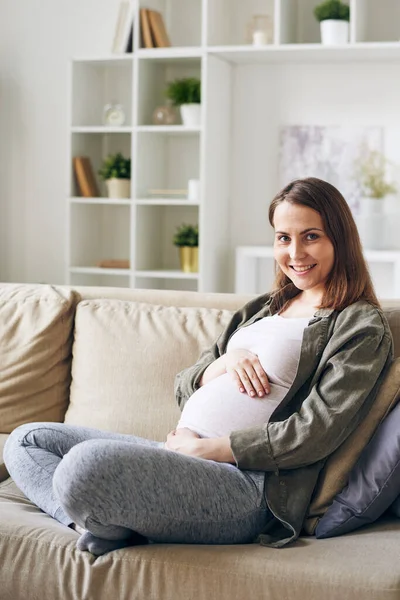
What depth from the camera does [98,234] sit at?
496cm

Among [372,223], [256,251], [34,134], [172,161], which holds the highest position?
[34,134]

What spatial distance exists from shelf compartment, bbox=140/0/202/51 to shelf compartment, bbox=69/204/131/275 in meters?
0.91

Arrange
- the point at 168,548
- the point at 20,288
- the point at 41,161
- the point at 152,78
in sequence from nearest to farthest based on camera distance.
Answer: the point at 168,548 → the point at 20,288 → the point at 152,78 → the point at 41,161

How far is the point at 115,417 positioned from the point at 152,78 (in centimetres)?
267

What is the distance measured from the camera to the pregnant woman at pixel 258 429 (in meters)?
1.75

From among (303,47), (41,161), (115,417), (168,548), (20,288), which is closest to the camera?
(168,548)

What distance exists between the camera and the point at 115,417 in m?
2.39

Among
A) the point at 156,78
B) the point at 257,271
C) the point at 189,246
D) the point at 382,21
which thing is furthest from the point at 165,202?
the point at 382,21

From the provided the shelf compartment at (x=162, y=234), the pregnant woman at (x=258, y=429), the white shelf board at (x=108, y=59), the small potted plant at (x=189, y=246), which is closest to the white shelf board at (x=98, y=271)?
the shelf compartment at (x=162, y=234)

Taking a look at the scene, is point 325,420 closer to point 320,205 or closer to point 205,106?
point 320,205

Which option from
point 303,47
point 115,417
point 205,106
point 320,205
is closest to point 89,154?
point 205,106

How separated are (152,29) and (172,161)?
0.68 meters

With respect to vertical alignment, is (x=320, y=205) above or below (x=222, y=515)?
above

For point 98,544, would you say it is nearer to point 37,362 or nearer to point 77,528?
point 77,528
